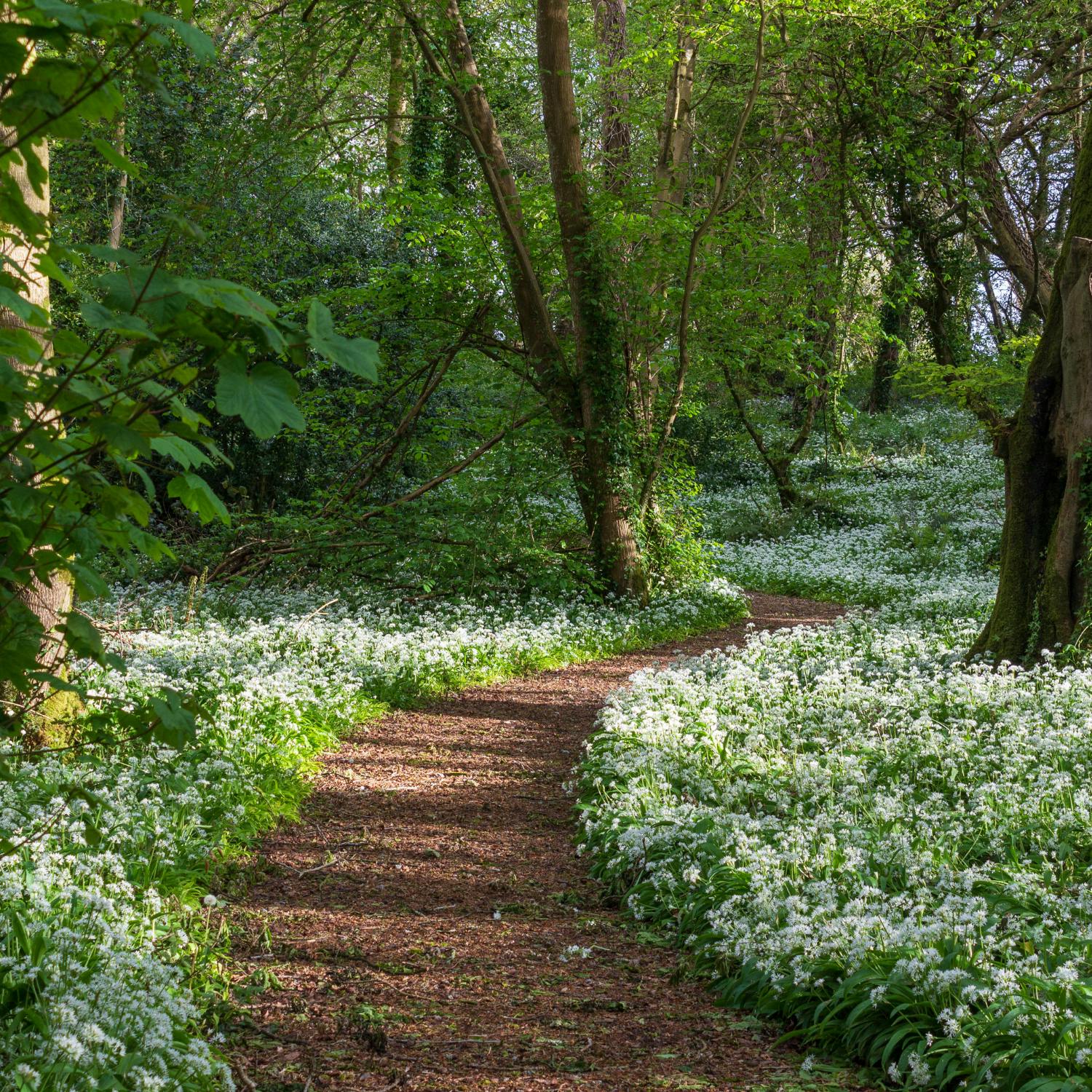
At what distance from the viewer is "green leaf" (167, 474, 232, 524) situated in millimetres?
2230

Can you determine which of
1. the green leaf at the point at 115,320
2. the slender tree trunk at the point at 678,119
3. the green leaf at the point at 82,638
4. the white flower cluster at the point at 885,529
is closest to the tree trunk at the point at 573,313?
the slender tree trunk at the point at 678,119

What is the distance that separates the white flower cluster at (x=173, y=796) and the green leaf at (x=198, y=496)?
685 mm

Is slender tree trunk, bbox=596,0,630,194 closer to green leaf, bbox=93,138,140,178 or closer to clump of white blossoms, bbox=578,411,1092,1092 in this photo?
clump of white blossoms, bbox=578,411,1092,1092

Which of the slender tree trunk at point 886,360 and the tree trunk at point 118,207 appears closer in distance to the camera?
the tree trunk at point 118,207

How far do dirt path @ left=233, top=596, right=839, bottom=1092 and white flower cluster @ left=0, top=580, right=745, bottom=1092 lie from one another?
35cm

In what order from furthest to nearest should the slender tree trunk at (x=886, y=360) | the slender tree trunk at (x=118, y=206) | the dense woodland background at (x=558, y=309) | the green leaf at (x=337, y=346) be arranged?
the slender tree trunk at (x=886, y=360) < the slender tree trunk at (x=118, y=206) < the dense woodland background at (x=558, y=309) < the green leaf at (x=337, y=346)

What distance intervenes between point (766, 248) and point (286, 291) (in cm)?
789

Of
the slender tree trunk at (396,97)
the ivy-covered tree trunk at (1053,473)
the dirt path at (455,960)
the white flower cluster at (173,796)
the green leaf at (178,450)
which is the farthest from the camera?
the slender tree trunk at (396,97)

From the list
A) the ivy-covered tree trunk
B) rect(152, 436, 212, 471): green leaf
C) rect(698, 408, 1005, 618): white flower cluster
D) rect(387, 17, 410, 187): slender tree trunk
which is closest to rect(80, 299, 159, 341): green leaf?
rect(152, 436, 212, 471): green leaf

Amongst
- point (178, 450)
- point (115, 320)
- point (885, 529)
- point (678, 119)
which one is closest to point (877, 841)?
point (178, 450)

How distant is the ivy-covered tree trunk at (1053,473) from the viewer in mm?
8125

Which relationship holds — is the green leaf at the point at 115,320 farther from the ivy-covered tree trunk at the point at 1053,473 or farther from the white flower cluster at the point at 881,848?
the ivy-covered tree trunk at the point at 1053,473

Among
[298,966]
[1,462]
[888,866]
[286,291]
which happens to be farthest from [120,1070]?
[286,291]

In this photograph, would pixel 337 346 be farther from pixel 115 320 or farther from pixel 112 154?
pixel 112 154
